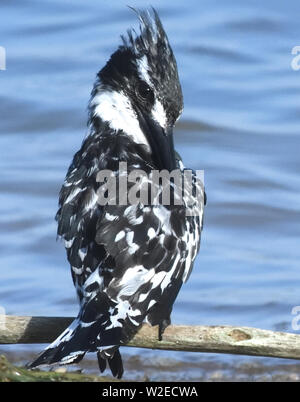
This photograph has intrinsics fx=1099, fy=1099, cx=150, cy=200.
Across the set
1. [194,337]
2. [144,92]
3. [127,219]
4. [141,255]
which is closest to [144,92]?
[144,92]

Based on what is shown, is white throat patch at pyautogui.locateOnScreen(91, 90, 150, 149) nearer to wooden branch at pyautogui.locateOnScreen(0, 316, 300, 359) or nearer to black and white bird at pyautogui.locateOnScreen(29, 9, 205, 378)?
black and white bird at pyautogui.locateOnScreen(29, 9, 205, 378)

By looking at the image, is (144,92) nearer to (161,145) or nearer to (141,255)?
(161,145)

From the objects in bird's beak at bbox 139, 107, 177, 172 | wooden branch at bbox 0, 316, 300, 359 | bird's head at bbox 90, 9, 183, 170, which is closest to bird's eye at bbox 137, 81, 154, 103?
bird's head at bbox 90, 9, 183, 170

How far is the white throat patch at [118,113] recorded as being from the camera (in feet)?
20.5

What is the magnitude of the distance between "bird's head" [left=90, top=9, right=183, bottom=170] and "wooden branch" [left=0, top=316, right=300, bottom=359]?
117cm

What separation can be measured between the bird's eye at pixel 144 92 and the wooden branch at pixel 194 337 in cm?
140

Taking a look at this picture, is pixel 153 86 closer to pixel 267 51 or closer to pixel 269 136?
pixel 269 136

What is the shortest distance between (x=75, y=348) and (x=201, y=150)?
23.2ft

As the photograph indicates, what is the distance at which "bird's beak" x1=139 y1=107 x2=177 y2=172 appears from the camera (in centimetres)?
605

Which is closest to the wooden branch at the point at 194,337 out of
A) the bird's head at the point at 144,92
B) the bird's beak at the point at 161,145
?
the bird's beak at the point at 161,145

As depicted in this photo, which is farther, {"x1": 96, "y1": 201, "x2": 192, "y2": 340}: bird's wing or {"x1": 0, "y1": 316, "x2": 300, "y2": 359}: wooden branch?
{"x1": 96, "y1": 201, "x2": 192, "y2": 340}: bird's wing

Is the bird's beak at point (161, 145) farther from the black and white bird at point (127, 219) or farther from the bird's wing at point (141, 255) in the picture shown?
the bird's wing at point (141, 255)

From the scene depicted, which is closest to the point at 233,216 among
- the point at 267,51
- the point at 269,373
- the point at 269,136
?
the point at 269,136

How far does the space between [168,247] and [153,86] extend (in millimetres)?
1007
